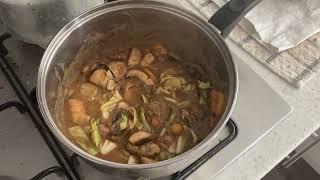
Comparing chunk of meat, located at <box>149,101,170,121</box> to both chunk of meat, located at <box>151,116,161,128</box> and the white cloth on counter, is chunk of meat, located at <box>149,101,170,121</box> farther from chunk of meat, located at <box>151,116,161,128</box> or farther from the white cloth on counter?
the white cloth on counter

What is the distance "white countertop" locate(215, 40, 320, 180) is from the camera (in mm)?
567

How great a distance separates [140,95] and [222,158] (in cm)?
17

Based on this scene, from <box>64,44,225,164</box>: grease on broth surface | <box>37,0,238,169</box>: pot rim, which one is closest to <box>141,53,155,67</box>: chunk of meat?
<box>64,44,225,164</box>: grease on broth surface

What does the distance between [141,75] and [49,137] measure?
0.17 meters

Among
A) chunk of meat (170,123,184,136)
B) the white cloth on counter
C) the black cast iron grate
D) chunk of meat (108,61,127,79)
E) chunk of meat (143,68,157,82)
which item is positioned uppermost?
the white cloth on counter

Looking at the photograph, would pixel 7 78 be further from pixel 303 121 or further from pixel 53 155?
pixel 303 121

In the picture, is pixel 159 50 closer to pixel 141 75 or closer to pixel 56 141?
pixel 141 75

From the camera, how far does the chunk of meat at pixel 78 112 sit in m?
Result: 0.62

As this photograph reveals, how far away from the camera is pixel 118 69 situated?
67cm

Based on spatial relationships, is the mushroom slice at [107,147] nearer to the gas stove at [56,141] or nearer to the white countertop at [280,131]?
the gas stove at [56,141]

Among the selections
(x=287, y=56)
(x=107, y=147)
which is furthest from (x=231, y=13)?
(x=107, y=147)

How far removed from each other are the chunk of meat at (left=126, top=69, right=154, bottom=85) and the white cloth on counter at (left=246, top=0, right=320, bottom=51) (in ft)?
0.69

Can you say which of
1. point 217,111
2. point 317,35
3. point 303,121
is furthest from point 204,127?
point 317,35

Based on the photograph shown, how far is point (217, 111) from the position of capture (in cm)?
59
